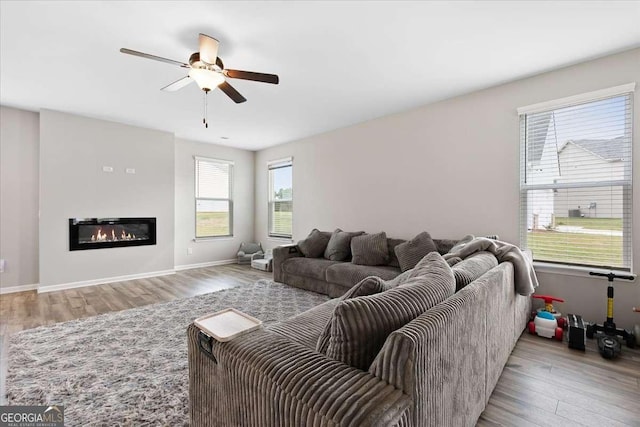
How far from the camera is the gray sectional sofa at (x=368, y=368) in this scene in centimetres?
79

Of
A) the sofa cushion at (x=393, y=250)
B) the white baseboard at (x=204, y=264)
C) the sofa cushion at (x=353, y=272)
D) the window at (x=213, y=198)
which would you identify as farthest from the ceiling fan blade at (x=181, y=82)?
the white baseboard at (x=204, y=264)

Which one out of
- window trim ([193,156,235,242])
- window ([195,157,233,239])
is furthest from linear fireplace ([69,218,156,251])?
window ([195,157,233,239])

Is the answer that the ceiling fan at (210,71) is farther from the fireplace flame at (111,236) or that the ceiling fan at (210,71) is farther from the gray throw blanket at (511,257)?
the fireplace flame at (111,236)

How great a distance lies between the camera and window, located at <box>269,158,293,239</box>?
604cm

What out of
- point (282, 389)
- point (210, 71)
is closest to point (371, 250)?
point (210, 71)

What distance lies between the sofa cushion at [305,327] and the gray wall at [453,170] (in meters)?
2.47

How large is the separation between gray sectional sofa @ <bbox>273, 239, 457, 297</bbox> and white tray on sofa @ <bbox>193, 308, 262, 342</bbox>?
7.52ft

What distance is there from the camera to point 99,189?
457 centimetres

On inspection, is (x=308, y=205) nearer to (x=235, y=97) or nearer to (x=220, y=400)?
(x=235, y=97)

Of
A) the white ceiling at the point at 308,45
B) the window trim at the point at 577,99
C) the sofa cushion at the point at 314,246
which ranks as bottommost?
the sofa cushion at the point at 314,246

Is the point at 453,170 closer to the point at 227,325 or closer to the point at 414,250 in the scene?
the point at 414,250

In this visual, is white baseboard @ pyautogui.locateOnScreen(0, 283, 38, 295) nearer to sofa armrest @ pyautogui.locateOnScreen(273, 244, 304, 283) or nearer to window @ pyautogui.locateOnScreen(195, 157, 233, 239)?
window @ pyautogui.locateOnScreen(195, 157, 233, 239)

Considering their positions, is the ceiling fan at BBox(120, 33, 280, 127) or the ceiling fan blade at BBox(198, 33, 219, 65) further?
the ceiling fan at BBox(120, 33, 280, 127)

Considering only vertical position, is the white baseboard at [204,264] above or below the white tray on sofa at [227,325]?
below
